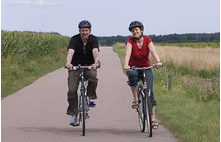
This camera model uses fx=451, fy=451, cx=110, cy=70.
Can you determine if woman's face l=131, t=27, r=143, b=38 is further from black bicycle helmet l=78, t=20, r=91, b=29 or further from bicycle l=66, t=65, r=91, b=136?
bicycle l=66, t=65, r=91, b=136

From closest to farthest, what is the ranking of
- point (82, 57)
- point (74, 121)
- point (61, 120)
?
point (82, 57) → point (74, 121) → point (61, 120)

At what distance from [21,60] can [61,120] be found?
1417cm

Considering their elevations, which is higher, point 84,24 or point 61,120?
point 84,24

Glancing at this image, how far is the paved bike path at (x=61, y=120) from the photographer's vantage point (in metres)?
7.14

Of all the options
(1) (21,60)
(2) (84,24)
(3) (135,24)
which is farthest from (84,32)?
(1) (21,60)

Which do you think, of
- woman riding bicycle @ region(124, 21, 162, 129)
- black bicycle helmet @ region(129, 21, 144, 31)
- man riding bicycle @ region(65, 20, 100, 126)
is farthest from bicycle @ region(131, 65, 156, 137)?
man riding bicycle @ region(65, 20, 100, 126)

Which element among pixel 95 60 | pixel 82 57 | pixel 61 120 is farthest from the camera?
pixel 61 120

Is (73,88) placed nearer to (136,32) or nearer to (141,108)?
(141,108)

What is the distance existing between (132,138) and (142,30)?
5.63 ft

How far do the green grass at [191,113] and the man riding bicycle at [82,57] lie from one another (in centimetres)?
164

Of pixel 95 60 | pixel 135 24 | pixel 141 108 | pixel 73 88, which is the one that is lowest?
pixel 141 108

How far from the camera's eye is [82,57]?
752 centimetres

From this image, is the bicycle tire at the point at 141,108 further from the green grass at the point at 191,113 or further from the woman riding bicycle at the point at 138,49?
the green grass at the point at 191,113

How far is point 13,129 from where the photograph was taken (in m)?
7.88
